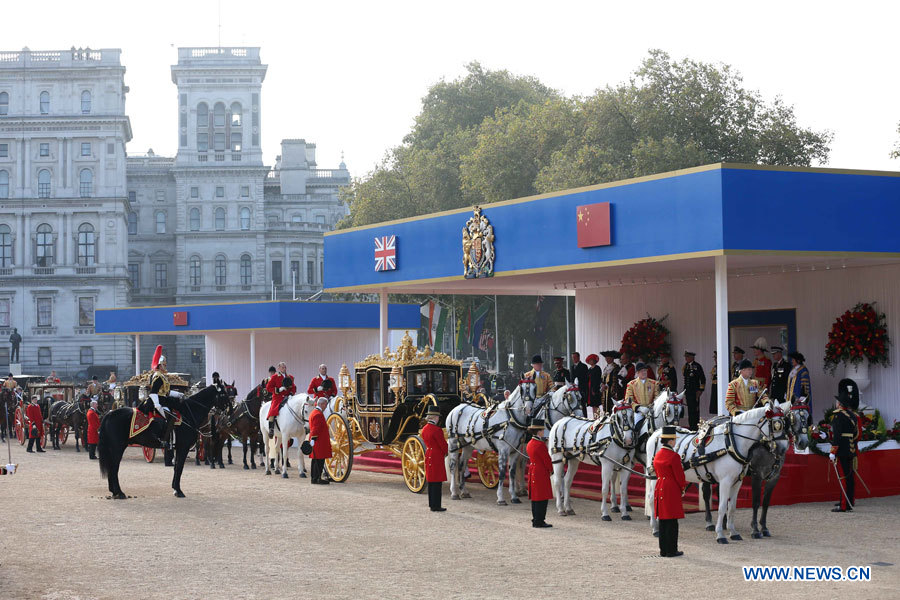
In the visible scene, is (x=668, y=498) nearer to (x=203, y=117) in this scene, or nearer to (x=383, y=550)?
(x=383, y=550)

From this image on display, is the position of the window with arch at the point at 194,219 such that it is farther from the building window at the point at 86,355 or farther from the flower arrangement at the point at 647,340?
the flower arrangement at the point at 647,340

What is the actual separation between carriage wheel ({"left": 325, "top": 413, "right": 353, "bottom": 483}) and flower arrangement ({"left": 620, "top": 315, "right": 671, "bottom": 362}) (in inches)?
238

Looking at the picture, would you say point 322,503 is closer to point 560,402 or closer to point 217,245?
point 560,402

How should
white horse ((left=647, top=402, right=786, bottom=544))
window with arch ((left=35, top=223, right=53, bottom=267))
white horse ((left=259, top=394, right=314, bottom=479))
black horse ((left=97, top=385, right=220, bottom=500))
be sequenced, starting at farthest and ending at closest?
window with arch ((left=35, top=223, right=53, bottom=267)) < white horse ((left=259, top=394, right=314, bottom=479)) < black horse ((left=97, top=385, right=220, bottom=500)) < white horse ((left=647, top=402, right=786, bottom=544))

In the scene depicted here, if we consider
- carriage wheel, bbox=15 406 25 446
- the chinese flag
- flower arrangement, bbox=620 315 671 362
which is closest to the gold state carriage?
the chinese flag

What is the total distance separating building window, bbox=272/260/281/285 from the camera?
9206 cm

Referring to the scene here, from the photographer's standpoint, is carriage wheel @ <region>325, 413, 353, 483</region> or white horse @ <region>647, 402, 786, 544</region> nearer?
white horse @ <region>647, 402, 786, 544</region>

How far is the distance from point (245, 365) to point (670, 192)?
23234 mm

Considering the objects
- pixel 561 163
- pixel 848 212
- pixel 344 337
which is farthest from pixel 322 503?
pixel 561 163

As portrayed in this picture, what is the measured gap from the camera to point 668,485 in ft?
40.1

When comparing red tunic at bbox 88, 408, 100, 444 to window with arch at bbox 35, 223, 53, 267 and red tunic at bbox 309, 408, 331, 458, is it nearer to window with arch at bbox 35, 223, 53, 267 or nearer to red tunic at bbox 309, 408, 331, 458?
red tunic at bbox 309, 408, 331, 458

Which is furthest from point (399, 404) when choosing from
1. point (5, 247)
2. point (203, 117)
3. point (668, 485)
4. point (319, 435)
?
point (203, 117)

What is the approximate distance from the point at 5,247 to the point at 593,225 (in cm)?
7255

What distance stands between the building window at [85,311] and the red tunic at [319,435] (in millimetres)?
65647
